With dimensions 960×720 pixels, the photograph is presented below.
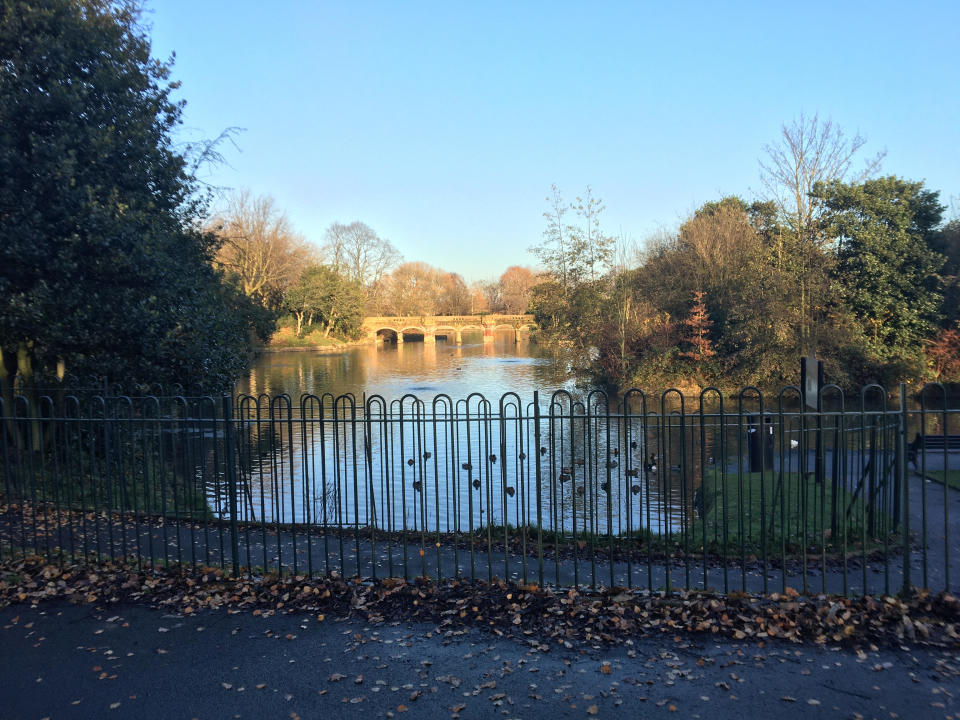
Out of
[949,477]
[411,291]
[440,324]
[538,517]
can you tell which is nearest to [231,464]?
[538,517]

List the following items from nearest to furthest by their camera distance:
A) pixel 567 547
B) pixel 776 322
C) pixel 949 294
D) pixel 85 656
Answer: pixel 85 656, pixel 567 547, pixel 776 322, pixel 949 294

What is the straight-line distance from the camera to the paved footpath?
392cm

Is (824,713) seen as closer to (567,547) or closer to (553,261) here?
(567,547)

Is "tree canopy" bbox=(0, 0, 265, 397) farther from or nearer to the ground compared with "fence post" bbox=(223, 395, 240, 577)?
farther from the ground

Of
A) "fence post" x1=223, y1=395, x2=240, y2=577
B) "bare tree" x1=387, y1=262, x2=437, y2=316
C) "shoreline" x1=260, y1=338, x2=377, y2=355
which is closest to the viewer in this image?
"fence post" x1=223, y1=395, x2=240, y2=577

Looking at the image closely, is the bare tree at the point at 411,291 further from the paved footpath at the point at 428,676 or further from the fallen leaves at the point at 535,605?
the paved footpath at the point at 428,676

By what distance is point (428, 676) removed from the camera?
430cm

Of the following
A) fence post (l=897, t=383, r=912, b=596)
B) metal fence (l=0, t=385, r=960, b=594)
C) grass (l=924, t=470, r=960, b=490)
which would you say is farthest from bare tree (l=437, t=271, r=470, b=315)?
fence post (l=897, t=383, r=912, b=596)

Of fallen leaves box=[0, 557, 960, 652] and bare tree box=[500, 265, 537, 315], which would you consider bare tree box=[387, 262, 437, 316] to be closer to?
bare tree box=[500, 265, 537, 315]

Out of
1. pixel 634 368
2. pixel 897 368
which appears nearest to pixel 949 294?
pixel 897 368

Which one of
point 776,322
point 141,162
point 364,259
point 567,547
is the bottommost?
point 567,547

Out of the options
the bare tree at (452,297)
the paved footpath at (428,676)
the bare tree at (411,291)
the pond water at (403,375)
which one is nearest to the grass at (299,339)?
the pond water at (403,375)

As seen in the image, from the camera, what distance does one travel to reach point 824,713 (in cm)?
379

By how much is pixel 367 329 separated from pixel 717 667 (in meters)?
66.1
